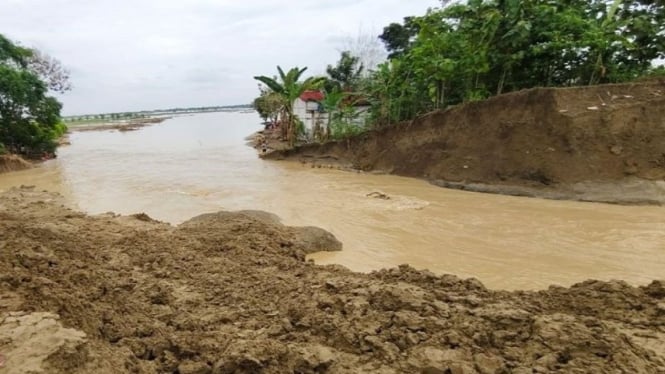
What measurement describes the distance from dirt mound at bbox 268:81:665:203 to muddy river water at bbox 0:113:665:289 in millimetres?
818

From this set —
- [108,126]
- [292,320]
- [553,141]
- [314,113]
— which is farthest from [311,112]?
[108,126]

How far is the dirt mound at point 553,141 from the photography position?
10445 millimetres

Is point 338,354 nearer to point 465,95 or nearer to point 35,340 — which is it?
point 35,340

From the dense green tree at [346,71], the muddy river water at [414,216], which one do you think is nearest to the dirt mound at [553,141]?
the muddy river water at [414,216]

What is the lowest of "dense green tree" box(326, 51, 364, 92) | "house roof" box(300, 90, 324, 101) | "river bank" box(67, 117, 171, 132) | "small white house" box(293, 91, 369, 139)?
"river bank" box(67, 117, 171, 132)

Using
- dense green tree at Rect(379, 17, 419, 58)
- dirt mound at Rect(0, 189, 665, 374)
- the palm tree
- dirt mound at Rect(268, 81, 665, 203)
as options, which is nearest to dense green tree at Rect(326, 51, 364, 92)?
dense green tree at Rect(379, 17, 419, 58)

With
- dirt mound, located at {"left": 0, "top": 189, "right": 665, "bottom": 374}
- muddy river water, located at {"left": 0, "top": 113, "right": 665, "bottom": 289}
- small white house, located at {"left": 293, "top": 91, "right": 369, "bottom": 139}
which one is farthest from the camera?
small white house, located at {"left": 293, "top": 91, "right": 369, "bottom": 139}

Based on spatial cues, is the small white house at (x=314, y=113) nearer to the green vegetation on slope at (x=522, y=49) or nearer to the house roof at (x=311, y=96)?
the house roof at (x=311, y=96)

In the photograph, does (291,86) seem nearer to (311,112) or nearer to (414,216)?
(311,112)

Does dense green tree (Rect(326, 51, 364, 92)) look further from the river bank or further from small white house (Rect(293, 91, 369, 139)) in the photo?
the river bank

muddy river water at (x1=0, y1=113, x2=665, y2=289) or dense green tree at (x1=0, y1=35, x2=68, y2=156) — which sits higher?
dense green tree at (x1=0, y1=35, x2=68, y2=156)

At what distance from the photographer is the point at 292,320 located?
3.43 meters

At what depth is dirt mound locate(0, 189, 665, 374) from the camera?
8.64ft

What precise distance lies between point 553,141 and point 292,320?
10.1m
